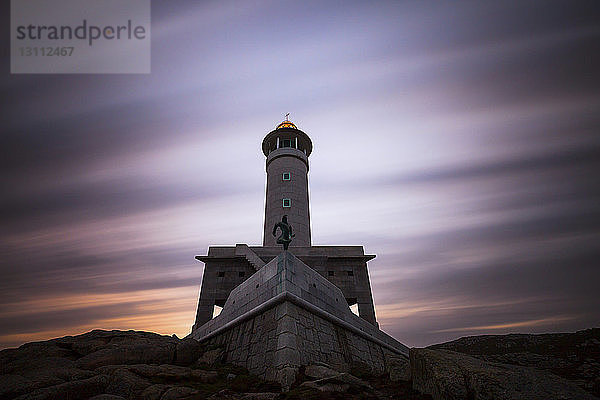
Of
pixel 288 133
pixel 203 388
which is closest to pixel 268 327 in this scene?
pixel 203 388

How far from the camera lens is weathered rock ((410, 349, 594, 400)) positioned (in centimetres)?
475

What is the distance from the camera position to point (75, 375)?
732 centimetres

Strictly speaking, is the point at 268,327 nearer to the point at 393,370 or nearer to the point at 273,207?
the point at 393,370

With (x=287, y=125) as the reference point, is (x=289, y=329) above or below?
below

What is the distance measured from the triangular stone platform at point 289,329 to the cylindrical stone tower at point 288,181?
11.9 metres

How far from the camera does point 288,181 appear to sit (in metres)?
26.7

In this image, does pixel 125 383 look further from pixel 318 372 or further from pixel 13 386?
pixel 318 372

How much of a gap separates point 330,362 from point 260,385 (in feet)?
8.96

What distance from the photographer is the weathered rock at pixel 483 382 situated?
4.75 metres

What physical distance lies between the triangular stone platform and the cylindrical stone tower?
11.9m

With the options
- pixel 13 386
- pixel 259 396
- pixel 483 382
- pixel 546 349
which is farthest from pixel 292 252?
pixel 546 349

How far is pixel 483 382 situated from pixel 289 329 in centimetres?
497

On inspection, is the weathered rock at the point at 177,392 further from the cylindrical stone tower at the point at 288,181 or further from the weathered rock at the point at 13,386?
the cylindrical stone tower at the point at 288,181

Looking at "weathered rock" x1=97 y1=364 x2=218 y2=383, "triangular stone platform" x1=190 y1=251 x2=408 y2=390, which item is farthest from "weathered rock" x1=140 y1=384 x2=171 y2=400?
"triangular stone platform" x1=190 y1=251 x2=408 y2=390
